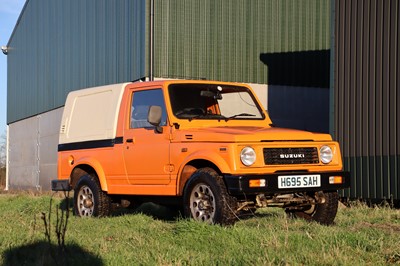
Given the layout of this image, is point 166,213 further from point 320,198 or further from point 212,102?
point 320,198

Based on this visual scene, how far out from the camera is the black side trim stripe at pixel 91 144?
9.49 meters

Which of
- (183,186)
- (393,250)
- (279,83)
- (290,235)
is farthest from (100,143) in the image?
(279,83)

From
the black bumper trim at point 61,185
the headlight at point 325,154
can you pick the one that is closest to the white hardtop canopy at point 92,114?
the black bumper trim at point 61,185

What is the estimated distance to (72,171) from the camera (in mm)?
10352

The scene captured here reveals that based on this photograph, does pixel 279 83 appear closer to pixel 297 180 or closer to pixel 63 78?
pixel 63 78

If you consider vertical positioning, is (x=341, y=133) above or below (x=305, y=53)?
below

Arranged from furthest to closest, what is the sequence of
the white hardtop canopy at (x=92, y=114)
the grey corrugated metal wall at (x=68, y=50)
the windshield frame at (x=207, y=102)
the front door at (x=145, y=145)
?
the grey corrugated metal wall at (x=68, y=50) → the white hardtop canopy at (x=92, y=114) → the windshield frame at (x=207, y=102) → the front door at (x=145, y=145)

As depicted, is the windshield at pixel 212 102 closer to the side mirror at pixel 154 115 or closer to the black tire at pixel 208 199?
the side mirror at pixel 154 115

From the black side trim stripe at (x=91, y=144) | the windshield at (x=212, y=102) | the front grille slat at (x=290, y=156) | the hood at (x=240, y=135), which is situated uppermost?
the windshield at (x=212, y=102)

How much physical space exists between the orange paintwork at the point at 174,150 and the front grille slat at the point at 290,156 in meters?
0.06

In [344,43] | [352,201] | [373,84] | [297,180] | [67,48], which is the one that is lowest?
[352,201]

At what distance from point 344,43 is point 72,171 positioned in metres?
6.96

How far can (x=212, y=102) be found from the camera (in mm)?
9508

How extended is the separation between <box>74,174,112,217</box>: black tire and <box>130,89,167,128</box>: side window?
1.27 metres
